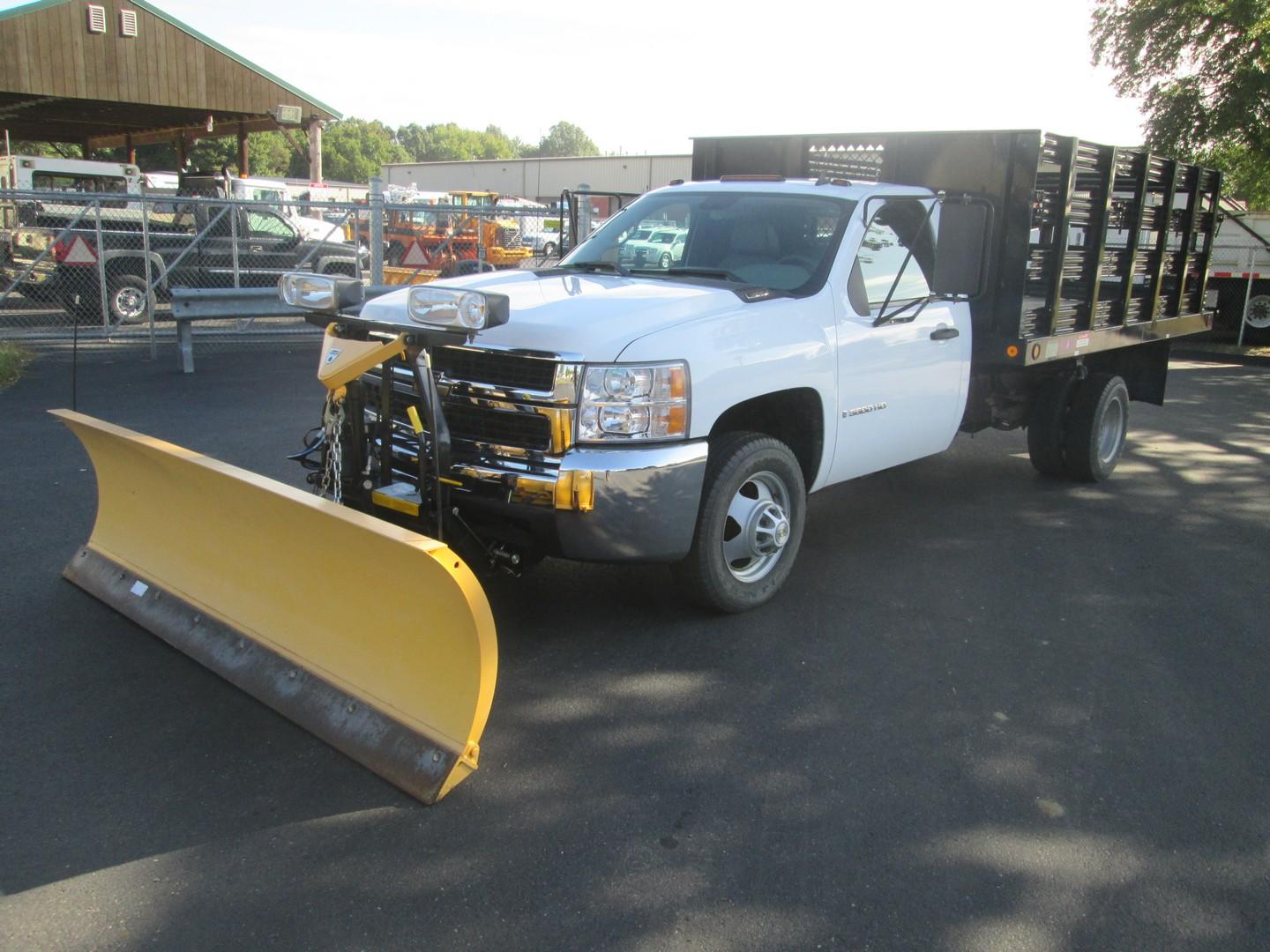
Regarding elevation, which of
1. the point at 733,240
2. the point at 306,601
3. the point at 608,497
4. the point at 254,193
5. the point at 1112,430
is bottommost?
the point at 306,601

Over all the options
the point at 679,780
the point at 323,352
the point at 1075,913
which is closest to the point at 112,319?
the point at 323,352

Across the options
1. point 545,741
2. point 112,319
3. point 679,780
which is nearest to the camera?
point 679,780

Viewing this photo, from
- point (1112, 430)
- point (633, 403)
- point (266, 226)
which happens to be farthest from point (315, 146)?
point (633, 403)

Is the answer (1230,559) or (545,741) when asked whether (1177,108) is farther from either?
(545,741)

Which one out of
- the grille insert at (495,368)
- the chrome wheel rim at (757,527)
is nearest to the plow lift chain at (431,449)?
the grille insert at (495,368)

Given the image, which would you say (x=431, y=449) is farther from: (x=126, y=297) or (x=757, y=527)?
(x=126, y=297)

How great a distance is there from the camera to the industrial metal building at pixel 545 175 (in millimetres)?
51469

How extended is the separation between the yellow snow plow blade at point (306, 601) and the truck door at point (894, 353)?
108 inches

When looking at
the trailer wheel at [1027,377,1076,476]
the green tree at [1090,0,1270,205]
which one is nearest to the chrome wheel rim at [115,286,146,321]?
the trailer wheel at [1027,377,1076,476]

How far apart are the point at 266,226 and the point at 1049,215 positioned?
1466cm

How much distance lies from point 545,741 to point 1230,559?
15.4ft

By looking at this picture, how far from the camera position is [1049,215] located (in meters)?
6.82

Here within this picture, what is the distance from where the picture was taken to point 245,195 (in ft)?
82.4

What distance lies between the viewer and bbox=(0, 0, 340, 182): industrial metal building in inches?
822
